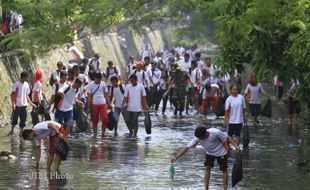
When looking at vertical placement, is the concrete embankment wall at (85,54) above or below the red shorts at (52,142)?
above

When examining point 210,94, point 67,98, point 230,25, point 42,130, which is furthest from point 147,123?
point 42,130

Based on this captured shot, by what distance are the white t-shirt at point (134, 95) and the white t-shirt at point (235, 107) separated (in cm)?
381

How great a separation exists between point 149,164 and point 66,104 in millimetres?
4023

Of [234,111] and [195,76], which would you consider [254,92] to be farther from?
[234,111]

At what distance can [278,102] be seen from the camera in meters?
38.2

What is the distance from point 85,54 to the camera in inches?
2056

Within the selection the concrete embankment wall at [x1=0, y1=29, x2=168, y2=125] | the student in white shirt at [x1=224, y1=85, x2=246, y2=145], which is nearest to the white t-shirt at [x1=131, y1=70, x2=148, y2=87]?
the concrete embankment wall at [x1=0, y1=29, x2=168, y2=125]

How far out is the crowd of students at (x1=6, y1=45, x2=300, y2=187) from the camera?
698 inches

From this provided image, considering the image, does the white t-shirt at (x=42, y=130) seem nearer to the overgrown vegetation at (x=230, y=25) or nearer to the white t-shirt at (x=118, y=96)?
the overgrown vegetation at (x=230, y=25)

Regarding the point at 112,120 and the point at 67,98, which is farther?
the point at 112,120

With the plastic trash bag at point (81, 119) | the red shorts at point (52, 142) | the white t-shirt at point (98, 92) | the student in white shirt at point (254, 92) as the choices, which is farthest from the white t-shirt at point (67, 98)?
the student in white shirt at point (254, 92)

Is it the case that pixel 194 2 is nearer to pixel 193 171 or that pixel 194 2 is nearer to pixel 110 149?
pixel 110 149

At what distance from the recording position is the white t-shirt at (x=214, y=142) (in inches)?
623

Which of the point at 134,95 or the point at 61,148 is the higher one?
the point at 134,95
